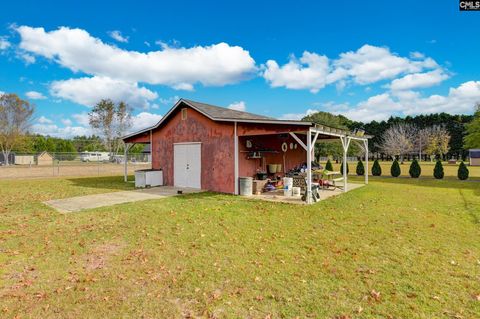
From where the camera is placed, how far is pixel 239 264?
3957 mm

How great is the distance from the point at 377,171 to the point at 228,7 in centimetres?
1566

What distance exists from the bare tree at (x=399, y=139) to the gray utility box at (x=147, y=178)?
47114 mm

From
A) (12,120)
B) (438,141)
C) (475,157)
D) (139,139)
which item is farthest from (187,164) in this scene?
(438,141)

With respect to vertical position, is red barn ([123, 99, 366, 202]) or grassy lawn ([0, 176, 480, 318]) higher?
red barn ([123, 99, 366, 202])

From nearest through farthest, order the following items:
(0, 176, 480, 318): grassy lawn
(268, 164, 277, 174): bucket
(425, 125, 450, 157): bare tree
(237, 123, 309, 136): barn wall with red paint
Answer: (0, 176, 480, 318): grassy lawn
(237, 123, 309, 136): barn wall with red paint
(268, 164, 277, 174): bucket
(425, 125, 450, 157): bare tree

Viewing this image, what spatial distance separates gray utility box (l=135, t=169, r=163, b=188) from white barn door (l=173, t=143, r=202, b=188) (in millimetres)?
914

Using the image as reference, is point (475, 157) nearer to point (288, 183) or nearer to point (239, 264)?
point (288, 183)

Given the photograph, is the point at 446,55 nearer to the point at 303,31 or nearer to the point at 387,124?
the point at 303,31

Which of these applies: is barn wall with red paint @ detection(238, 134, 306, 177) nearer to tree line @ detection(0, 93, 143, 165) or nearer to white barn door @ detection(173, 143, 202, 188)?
white barn door @ detection(173, 143, 202, 188)

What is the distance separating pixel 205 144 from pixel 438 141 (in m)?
52.7

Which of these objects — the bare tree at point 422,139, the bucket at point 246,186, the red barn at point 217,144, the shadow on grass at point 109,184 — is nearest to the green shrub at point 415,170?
the red barn at point 217,144

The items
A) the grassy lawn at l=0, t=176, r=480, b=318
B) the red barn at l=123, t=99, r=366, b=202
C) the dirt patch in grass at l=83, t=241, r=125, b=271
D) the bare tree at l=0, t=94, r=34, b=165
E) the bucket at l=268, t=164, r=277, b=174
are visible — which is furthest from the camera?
the bare tree at l=0, t=94, r=34, b=165

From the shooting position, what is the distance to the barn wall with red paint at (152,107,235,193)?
10.9 m

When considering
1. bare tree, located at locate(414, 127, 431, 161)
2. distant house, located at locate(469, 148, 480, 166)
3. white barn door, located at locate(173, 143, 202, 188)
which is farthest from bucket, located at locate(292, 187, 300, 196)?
bare tree, located at locate(414, 127, 431, 161)
